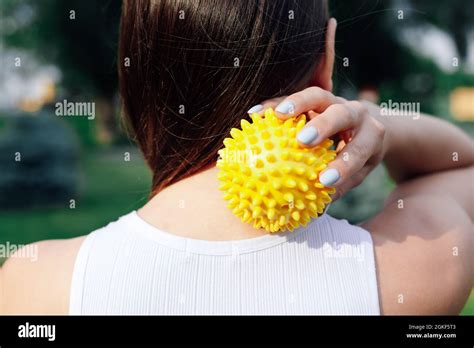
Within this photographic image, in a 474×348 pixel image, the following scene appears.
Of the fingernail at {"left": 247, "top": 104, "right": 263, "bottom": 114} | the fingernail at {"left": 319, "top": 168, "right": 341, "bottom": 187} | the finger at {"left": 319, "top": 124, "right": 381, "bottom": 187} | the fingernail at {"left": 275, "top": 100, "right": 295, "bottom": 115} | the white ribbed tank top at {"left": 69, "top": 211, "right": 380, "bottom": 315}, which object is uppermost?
the fingernail at {"left": 247, "top": 104, "right": 263, "bottom": 114}

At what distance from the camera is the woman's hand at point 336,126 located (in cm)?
120

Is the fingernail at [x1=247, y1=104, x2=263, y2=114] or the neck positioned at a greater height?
the fingernail at [x1=247, y1=104, x2=263, y2=114]

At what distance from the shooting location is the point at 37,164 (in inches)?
318

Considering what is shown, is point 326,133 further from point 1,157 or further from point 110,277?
point 1,157

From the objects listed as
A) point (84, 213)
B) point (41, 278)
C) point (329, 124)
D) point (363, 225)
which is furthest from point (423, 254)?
point (84, 213)

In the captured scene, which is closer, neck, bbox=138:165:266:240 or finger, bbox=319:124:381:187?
finger, bbox=319:124:381:187

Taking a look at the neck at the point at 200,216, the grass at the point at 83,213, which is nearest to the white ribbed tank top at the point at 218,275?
the neck at the point at 200,216

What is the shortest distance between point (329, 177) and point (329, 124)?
11 centimetres

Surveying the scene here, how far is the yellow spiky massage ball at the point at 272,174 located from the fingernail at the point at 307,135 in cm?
2

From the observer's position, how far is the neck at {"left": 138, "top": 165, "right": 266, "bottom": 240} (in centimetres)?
130

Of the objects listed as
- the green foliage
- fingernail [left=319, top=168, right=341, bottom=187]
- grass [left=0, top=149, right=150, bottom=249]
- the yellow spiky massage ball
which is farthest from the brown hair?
the green foliage

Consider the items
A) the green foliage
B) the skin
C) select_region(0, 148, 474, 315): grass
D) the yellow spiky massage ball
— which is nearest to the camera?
the yellow spiky massage ball

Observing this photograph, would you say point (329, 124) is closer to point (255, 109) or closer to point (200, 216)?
point (255, 109)

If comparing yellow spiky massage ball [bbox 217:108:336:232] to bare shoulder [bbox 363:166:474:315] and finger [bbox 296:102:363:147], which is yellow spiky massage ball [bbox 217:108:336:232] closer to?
finger [bbox 296:102:363:147]
